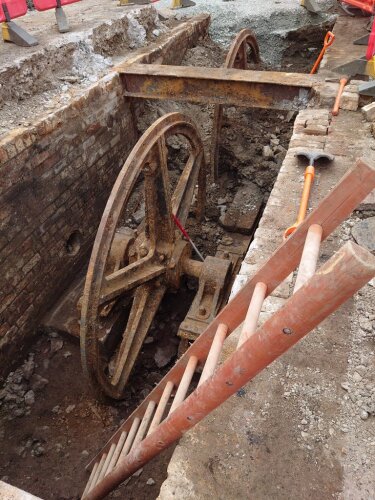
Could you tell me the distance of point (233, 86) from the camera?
4.62 metres

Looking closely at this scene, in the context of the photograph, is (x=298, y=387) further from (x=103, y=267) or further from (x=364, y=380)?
(x=103, y=267)

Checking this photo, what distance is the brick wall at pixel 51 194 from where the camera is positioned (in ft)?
12.5

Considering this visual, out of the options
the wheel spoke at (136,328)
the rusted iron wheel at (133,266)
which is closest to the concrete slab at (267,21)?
the rusted iron wheel at (133,266)

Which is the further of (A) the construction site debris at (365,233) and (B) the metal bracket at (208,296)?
(B) the metal bracket at (208,296)

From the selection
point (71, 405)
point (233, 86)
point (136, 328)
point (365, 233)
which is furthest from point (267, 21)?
point (71, 405)

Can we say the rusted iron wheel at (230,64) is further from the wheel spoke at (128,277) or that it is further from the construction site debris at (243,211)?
the wheel spoke at (128,277)

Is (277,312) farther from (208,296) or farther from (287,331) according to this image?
(208,296)

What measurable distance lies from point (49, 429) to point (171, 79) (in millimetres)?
4292

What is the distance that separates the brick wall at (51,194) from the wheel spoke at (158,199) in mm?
1293

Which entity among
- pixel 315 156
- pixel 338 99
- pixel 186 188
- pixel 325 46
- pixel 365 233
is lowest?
pixel 186 188

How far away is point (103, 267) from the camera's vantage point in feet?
9.90

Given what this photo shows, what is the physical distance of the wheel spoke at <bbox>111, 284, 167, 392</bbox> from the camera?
12.1 feet

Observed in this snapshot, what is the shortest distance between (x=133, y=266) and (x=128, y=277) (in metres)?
0.12

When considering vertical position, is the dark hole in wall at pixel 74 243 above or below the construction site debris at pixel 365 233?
below
